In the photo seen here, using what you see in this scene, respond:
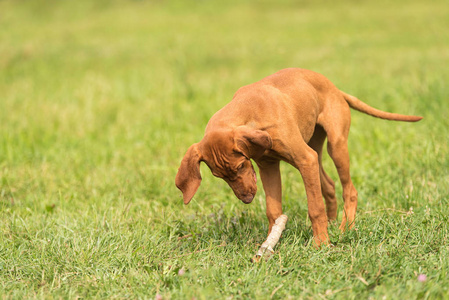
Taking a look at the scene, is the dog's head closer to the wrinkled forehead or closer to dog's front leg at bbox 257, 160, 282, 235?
the wrinkled forehead

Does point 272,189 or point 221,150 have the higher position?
point 221,150

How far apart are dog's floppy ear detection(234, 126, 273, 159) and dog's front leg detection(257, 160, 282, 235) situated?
20.4 inches

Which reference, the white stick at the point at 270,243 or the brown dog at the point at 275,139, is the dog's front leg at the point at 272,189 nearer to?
the brown dog at the point at 275,139

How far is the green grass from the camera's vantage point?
2883 mm

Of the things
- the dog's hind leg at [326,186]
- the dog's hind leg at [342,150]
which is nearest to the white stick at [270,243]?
the dog's hind leg at [342,150]

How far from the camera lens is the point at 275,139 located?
314 centimetres

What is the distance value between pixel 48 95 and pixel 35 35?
9589 millimetres

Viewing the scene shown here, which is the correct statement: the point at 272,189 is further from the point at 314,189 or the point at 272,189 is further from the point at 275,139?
the point at 275,139

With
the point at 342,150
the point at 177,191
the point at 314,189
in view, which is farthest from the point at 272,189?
the point at 177,191

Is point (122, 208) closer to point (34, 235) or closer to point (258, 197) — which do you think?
point (34, 235)

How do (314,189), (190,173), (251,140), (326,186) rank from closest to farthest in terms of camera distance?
(251,140), (190,173), (314,189), (326,186)

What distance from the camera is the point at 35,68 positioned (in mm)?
11273

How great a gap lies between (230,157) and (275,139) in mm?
359

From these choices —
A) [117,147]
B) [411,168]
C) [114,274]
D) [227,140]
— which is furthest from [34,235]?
[411,168]
